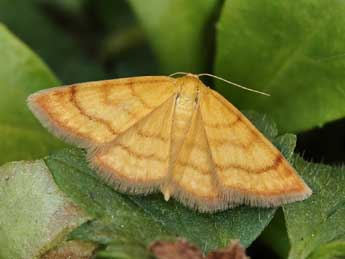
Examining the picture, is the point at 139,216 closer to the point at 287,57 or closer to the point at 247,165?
the point at 247,165

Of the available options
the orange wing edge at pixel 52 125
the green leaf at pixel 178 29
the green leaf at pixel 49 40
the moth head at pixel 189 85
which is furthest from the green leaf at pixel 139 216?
the green leaf at pixel 49 40

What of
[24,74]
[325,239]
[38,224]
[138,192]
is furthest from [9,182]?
[325,239]

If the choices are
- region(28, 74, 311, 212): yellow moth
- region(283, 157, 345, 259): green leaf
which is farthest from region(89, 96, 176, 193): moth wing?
region(283, 157, 345, 259): green leaf

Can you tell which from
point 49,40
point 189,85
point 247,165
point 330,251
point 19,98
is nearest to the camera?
point 330,251

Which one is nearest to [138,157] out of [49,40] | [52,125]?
[52,125]

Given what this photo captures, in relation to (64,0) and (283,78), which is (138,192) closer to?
(283,78)

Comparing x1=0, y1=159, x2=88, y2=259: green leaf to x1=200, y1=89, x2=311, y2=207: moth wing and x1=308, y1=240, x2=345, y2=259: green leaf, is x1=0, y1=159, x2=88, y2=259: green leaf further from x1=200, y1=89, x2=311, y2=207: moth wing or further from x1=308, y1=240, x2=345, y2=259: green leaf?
x1=308, y1=240, x2=345, y2=259: green leaf
